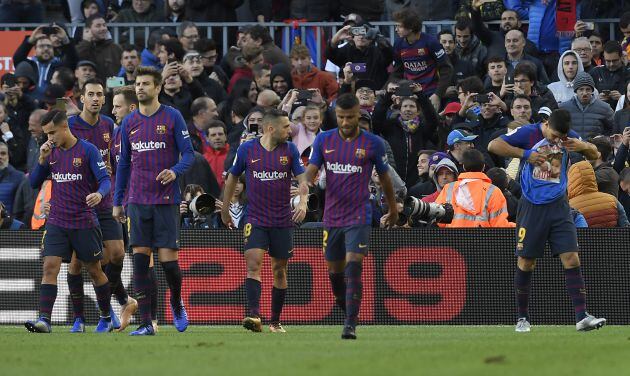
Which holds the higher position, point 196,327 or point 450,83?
point 450,83

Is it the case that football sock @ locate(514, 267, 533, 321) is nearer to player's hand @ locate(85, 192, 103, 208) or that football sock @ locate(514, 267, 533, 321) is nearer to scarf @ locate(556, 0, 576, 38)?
player's hand @ locate(85, 192, 103, 208)

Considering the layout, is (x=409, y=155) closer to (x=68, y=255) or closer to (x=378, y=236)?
(x=378, y=236)

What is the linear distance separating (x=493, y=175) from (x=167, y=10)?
29.9 feet

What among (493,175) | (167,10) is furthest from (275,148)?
→ (167,10)

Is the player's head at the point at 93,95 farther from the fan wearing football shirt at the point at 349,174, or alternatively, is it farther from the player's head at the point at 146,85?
the fan wearing football shirt at the point at 349,174

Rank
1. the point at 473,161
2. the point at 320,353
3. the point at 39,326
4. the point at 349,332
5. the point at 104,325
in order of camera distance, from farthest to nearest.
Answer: the point at 473,161 < the point at 104,325 < the point at 39,326 < the point at 349,332 < the point at 320,353

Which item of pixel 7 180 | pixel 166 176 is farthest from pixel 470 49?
pixel 166 176

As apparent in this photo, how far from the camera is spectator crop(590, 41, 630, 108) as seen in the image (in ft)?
64.9

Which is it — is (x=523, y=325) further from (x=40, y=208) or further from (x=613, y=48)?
(x=40, y=208)

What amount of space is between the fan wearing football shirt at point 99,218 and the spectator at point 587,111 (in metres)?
6.90

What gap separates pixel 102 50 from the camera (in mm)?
22906

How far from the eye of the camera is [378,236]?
16781mm

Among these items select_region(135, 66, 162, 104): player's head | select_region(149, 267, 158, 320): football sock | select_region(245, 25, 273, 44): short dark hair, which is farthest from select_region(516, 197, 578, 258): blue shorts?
select_region(245, 25, 273, 44): short dark hair

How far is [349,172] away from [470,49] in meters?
8.70
